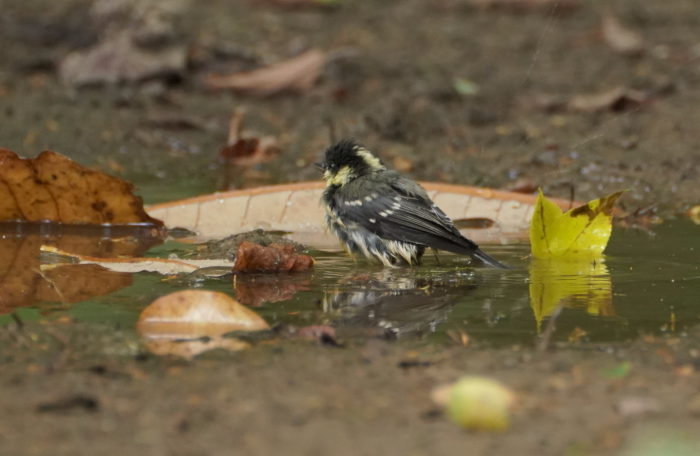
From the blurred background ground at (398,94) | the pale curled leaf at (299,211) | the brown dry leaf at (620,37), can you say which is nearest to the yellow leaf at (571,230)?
the pale curled leaf at (299,211)

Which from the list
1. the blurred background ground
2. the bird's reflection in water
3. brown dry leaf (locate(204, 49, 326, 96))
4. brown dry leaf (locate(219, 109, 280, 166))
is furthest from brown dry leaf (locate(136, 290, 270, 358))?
brown dry leaf (locate(204, 49, 326, 96))

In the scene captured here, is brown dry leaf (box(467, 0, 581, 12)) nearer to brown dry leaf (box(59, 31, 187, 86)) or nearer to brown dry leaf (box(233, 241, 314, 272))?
brown dry leaf (box(59, 31, 187, 86))

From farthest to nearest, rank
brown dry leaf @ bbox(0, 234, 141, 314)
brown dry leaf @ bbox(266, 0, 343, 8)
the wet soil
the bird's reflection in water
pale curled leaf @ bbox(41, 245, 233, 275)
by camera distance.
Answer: brown dry leaf @ bbox(266, 0, 343, 8) → pale curled leaf @ bbox(41, 245, 233, 275) → brown dry leaf @ bbox(0, 234, 141, 314) → the bird's reflection in water → the wet soil

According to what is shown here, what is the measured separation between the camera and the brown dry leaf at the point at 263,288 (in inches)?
196

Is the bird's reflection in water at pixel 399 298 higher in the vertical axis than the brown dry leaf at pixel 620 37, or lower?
lower

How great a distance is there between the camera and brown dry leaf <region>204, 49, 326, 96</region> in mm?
10773

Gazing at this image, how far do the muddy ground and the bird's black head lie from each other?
5.17 feet

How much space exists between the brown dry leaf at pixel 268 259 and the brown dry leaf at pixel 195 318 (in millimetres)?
1015

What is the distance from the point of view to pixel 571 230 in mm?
5898

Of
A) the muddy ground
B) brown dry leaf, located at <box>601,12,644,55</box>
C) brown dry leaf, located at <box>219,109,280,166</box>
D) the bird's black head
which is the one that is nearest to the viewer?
the muddy ground

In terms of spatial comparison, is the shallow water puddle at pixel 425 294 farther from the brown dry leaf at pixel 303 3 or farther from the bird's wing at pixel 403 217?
the brown dry leaf at pixel 303 3

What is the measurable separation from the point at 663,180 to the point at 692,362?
4.28 meters

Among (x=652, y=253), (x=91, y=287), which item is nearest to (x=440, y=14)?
(x=652, y=253)

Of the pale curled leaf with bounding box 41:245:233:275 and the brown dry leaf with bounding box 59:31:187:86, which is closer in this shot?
the pale curled leaf with bounding box 41:245:233:275
